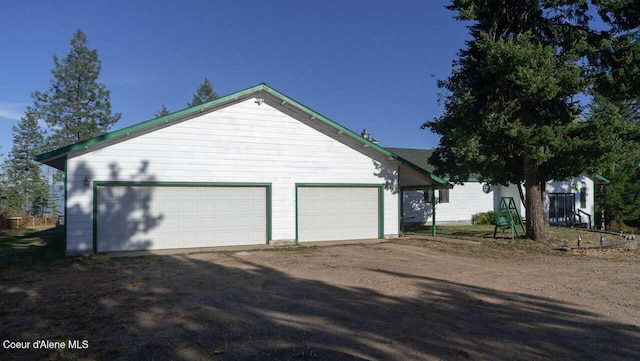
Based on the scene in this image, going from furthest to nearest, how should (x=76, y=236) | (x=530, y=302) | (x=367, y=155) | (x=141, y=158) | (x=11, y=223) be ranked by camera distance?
(x=11, y=223)
(x=367, y=155)
(x=141, y=158)
(x=76, y=236)
(x=530, y=302)

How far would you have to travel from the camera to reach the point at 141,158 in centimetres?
1369

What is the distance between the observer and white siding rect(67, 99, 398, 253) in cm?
1292

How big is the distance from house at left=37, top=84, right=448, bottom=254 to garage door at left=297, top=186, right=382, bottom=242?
1.6 inches

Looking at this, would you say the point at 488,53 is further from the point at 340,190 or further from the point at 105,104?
the point at 105,104

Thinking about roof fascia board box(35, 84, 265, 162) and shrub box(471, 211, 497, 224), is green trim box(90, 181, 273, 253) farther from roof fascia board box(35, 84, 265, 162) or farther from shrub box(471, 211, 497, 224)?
shrub box(471, 211, 497, 224)

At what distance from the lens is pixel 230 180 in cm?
1484

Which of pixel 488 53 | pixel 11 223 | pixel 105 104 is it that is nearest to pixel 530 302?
pixel 488 53

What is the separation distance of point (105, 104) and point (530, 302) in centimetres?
4129

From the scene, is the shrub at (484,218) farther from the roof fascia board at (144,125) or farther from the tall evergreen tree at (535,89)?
the roof fascia board at (144,125)

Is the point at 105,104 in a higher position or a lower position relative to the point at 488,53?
higher

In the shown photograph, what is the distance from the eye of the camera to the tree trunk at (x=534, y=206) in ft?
53.3

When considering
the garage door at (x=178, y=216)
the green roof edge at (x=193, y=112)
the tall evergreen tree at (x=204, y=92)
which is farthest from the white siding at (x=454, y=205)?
the tall evergreen tree at (x=204, y=92)

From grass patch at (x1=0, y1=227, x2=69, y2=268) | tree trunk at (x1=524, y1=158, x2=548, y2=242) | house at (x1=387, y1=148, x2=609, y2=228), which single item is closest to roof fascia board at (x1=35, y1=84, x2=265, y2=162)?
grass patch at (x1=0, y1=227, x2=69, y2=268)

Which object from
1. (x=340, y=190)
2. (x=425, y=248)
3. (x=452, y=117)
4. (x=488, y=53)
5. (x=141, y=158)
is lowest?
(x=425, y=248)
